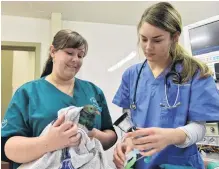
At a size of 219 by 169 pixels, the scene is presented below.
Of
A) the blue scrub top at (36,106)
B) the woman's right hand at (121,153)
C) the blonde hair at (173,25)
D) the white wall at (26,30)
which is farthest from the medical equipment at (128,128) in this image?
the white wall at (26,30)

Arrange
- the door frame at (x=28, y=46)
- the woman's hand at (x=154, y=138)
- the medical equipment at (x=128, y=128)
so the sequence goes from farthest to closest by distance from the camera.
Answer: the door frame at (x=28, y=46)
the medical equipment at (x=128, y=128)
the woman's hand at (x=154, y=138)

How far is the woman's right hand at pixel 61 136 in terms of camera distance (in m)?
0.78

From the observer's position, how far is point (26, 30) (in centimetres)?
285

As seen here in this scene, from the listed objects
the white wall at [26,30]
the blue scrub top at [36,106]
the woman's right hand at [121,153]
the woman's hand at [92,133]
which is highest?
the white wall at [26,30]

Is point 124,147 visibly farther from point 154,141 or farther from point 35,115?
point 35,115

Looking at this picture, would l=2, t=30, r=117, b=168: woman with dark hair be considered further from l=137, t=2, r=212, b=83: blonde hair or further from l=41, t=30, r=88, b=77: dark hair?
l=137, t=2, r=212, b=83: blonde hair

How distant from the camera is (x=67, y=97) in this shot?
Answer: 3.20ft

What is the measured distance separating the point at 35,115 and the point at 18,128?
0.24 ft

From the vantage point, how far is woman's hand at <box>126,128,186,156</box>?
73 centimetres

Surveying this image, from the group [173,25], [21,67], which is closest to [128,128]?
[173,25]

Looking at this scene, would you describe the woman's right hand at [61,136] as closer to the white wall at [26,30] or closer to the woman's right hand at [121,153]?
the woman's right hand at [121,153]

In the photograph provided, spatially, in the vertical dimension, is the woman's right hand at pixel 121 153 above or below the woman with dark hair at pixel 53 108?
below

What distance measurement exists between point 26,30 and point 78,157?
7.81 feet

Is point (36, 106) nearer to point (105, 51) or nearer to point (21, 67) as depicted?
point (105, 51)
